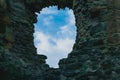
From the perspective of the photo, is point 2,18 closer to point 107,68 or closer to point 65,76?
point 65,76

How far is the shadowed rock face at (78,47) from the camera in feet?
23.0

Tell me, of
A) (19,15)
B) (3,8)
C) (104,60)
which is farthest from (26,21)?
(104,60)

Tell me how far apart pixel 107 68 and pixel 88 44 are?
2.97ft

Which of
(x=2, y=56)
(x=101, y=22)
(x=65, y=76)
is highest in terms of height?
(x=101, y=22)

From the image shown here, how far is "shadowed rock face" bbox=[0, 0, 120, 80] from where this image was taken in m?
7.03

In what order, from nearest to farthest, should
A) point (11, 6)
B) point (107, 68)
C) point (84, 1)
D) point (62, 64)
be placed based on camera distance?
point (107, 68) < point (62, 64) < point (84, 1) < point (11, 6)

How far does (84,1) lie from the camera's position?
8438 millimetres

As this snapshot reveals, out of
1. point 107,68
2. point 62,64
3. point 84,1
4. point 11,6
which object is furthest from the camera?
point 11,6

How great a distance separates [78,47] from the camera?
307 inches

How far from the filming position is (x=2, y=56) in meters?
7.89

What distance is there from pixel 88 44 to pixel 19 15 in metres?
2.69

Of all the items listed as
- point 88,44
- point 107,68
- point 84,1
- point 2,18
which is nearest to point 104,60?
point 107,68

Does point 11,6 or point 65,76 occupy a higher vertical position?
point 11,6

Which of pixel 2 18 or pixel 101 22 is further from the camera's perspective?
pixel 2 18
